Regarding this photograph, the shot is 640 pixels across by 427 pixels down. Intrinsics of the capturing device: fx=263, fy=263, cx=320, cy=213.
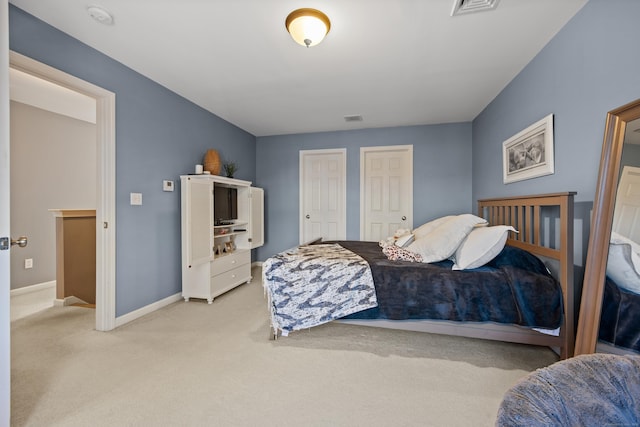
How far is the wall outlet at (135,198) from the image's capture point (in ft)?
8.40

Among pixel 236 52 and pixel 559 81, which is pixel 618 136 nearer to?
pixel 559 81

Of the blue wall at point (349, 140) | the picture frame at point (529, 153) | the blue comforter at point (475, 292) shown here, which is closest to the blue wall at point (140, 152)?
the blue wall at point (349, 140)

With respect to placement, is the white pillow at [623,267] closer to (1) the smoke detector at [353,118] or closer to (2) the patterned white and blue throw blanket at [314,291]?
(2) the patterned white and blue throw blanket at [314,291]

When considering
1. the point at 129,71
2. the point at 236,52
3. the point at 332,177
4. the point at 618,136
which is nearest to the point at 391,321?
the point at 618,136

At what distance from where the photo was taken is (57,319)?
2.57 metres

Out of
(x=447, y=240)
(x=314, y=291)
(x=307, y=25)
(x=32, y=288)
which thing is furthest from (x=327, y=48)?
(x=32, y=288)

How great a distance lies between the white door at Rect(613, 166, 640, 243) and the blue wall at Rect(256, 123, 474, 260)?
2.89 metres

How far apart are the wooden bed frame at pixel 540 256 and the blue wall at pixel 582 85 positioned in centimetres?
18

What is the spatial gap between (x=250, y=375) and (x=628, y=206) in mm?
2288

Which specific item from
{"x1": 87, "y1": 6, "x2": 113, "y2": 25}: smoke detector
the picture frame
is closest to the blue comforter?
the picture frame

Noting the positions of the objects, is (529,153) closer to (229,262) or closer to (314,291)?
(314,291)

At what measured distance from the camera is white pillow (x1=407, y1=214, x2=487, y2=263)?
219 cm

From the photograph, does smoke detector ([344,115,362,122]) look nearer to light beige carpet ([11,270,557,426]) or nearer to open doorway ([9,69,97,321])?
light beige carpet ([11,270,557,426])

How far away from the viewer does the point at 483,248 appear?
6.51 ft
